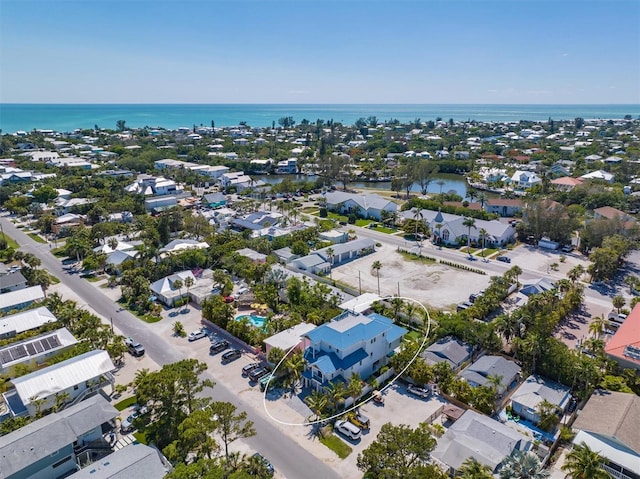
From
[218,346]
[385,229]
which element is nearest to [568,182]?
[385,229]

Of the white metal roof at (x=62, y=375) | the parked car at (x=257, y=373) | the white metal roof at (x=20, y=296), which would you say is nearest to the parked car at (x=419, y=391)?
the parked car at (x=257, y=373)

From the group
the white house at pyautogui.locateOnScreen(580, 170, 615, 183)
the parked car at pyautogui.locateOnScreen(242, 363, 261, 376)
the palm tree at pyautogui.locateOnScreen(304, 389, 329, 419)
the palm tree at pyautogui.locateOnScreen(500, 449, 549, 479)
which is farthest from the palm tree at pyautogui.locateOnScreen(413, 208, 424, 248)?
the white house at pyautogui.locateOnScreen(580, 170, 615, 183)

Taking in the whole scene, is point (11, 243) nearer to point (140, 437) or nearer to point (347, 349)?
point (140, 437)

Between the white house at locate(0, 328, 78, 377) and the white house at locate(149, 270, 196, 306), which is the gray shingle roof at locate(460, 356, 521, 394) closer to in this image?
the white house at locate(149, 270, 196, 306)

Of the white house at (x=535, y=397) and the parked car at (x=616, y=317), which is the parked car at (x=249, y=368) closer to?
the white house at (x=535, y=397)

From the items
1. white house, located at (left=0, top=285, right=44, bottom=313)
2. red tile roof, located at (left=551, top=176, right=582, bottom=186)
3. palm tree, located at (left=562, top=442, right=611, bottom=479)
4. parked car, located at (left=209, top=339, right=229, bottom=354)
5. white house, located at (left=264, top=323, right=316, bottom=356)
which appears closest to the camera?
palm tree, located at (left=562, top=442, right=611, bottom=479)

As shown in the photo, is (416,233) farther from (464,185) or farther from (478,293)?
(464,185)
